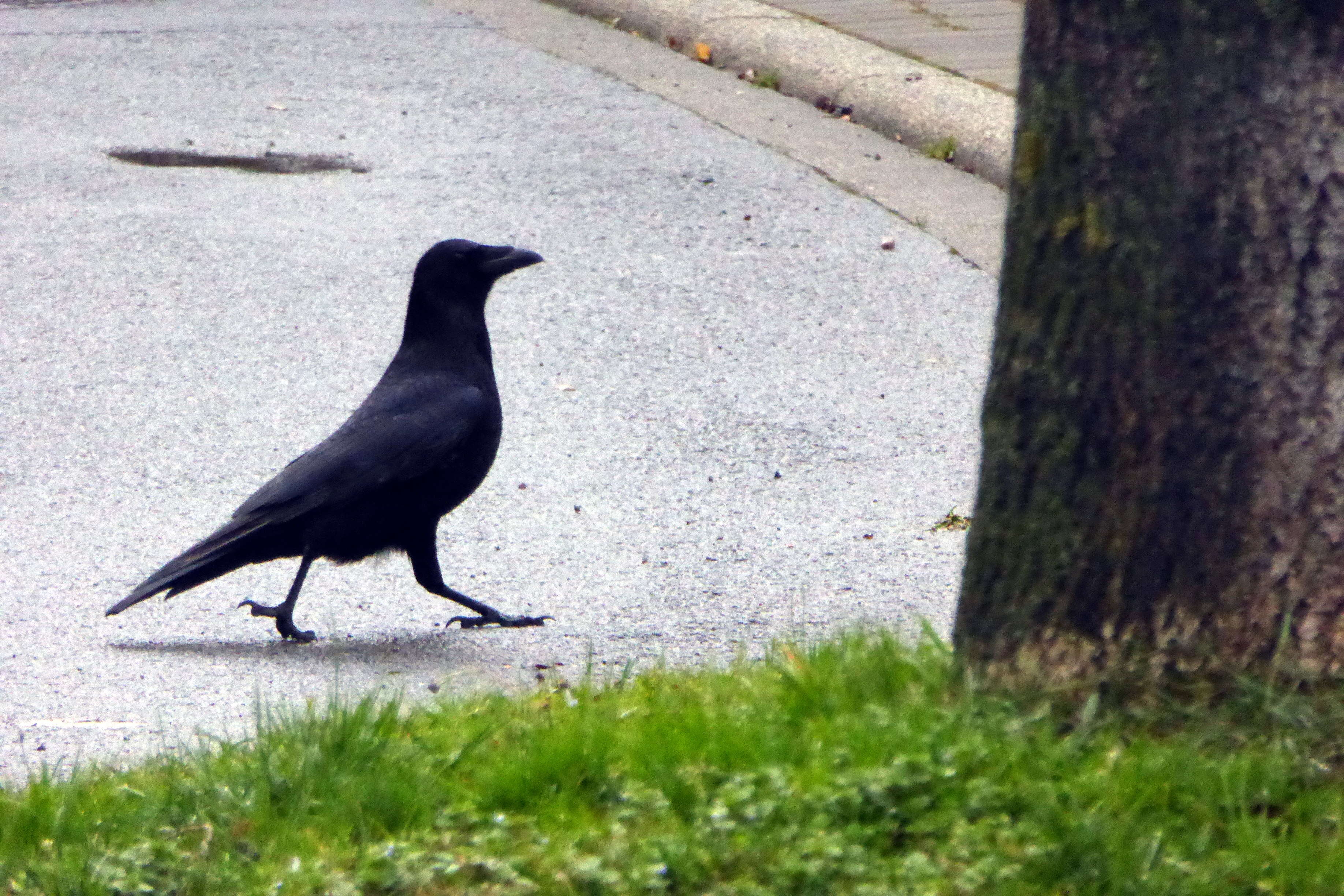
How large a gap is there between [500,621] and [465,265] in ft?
3.32

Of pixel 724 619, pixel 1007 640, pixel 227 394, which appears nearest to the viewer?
pixel 1007 640

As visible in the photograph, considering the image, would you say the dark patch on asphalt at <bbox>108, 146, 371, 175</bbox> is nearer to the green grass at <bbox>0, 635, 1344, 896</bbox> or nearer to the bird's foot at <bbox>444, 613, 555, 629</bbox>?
the bird's foot at <bbox>444, 613, 555, 629</bbox>

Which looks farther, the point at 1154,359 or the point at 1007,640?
the point at 1007,640

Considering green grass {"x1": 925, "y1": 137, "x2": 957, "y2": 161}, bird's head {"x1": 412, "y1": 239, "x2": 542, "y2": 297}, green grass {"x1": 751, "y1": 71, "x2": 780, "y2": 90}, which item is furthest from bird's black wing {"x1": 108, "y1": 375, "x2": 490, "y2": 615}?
green grass {"x1": 751, "y1": 71, "x2": 780, "y2": 90}

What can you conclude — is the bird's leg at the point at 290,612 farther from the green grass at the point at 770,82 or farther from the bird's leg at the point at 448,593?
the green grass at the point at 770,82

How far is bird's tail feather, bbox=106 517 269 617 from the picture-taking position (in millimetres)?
4605

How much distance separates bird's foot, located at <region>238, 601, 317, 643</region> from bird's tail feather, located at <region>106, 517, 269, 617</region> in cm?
12

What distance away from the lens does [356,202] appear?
334 inches

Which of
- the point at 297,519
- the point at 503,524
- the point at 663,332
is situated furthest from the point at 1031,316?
the point at 663,332

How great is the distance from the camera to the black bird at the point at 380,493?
4.75 metres

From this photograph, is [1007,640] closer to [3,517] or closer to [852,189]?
[3,517]

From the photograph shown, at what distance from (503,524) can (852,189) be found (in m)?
3.48

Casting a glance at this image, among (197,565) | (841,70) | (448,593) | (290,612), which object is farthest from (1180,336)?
(841,70)

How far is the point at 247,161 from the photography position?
9.18m
